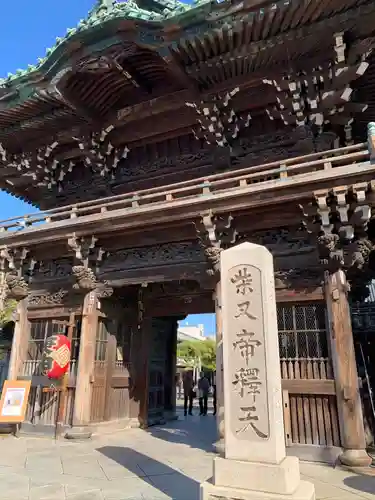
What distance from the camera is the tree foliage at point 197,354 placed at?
132 ft

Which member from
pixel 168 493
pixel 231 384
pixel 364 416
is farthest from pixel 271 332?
pixel 364 416

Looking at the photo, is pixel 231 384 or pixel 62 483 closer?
pixel 231 384

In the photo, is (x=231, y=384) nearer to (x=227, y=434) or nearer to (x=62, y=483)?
(x=227, y=434)

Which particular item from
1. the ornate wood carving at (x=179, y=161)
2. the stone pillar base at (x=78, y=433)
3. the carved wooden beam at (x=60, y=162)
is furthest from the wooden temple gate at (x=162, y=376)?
the carved wooden beam at (x=60, y=162)

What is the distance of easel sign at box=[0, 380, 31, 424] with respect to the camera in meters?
8.53

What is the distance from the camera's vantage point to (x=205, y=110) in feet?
29.4

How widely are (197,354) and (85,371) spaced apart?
1330 inches

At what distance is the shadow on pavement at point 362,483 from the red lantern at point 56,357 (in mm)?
6309

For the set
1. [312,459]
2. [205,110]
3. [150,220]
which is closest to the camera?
[312,459]

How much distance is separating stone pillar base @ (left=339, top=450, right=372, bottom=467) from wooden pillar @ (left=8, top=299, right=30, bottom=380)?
8043 millimetres

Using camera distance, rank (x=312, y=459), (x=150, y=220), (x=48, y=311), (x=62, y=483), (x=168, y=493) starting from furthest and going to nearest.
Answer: (x=48, y=311) < (x=150, y=220) < (x=312, y=459) < (x=62, y=483) < (x=168, y=493)

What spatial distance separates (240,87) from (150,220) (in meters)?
3.83

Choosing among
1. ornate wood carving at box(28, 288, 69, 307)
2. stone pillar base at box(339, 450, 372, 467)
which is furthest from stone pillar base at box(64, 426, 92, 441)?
stone pillar base at box(339, 450, 372, 467)

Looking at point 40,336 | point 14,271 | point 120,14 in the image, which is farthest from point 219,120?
point 40,336
